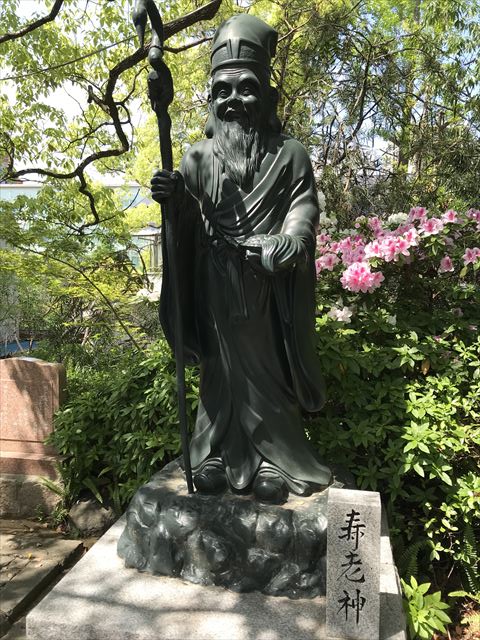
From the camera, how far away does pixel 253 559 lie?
2449 millimetres

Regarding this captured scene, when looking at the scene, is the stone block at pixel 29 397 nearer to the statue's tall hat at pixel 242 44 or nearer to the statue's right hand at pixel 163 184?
the statue's right hand at pixel 163 184

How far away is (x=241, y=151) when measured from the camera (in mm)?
2721

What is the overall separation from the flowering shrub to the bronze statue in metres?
0.96

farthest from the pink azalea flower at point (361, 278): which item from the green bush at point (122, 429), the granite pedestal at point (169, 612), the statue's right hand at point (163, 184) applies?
the granite pedestal at point (169, 612)

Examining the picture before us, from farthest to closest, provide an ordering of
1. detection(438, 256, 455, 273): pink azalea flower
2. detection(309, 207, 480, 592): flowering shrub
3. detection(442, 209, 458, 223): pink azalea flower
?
detection(438, 256, 455, 273): pink azalea flower < detection(442, 209, 458, 223): pink azalea flower < detection(309, 207, 480, 592): flowering shrub

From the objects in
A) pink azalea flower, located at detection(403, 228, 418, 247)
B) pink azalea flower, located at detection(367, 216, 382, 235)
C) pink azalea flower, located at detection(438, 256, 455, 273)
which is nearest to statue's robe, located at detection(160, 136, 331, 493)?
pink azalea flower, located at detection(403, 228, 418, 247)

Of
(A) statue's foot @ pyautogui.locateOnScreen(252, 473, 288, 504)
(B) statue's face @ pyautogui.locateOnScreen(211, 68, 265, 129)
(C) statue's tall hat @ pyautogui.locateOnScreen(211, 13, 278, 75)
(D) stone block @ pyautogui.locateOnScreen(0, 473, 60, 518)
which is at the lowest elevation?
(D) stone block @ pyautogui.locateOnScreen(0, 473, 60, 518)

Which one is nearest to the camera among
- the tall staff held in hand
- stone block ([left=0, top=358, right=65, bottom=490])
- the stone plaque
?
the stone plaque

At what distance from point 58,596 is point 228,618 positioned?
0.76 meters

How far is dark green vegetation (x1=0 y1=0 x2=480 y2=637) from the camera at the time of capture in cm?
371

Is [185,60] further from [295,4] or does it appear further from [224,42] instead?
[224,42]

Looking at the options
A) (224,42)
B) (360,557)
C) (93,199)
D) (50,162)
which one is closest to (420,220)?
(224,42)

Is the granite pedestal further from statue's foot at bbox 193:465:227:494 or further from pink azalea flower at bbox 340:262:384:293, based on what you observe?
pink azalea flower at bbox 340:262:384:293

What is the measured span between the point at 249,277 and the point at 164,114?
863 millimetres
